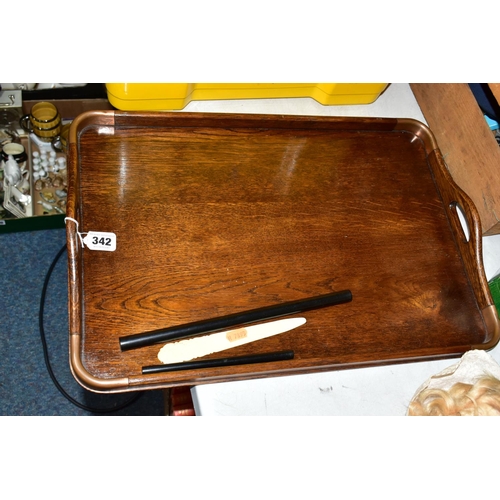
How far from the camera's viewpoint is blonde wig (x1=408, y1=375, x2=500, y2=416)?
0.75 meters

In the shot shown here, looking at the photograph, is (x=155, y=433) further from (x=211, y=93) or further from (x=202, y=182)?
(x=211, y=93)

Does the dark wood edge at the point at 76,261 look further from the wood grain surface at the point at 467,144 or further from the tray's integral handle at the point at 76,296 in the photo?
the wood grain surface at the point at 467,144

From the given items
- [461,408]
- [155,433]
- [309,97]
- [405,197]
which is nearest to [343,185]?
[405,197]

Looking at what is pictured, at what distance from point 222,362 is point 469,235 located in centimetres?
51

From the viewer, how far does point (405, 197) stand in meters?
1.01

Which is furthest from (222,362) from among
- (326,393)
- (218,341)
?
(326,393)

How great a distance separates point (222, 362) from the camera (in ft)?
2.60

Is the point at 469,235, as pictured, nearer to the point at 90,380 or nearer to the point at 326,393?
the point at 326,393

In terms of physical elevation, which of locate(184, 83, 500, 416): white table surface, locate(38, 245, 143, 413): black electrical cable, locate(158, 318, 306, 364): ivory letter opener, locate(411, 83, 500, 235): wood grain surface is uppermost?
locate(411, 83, 500, 235): wood grain surface

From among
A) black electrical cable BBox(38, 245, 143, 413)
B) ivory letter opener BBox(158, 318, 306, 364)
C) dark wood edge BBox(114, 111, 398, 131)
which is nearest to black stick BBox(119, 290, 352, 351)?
ivory letter opener BBox(158, 318, 306, 364)

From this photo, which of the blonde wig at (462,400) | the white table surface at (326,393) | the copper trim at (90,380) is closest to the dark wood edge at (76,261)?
the copper trim at (90,380)

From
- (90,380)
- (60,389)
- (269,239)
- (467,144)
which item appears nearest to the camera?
(90,380)

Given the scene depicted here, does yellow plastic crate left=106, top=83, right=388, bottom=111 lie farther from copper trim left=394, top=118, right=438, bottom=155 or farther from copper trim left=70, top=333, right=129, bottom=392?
copper trim left=70, top=333, right=129, bottom=392

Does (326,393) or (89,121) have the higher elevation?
(89,121)
